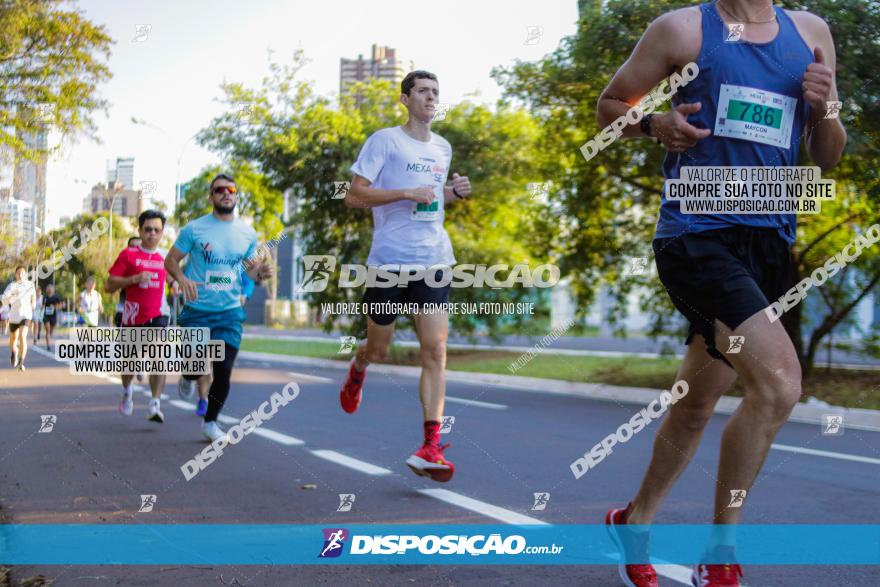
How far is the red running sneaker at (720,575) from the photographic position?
270cm

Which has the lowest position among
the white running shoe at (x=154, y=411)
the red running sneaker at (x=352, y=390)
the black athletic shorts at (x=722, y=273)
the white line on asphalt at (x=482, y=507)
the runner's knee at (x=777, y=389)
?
the white running shoe at (x=154, y=411)

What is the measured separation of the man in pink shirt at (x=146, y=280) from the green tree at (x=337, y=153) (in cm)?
1069

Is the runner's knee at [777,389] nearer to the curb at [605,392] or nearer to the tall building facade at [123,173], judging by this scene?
the curb at [605,392]

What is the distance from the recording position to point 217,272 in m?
6.99

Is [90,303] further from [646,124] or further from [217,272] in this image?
[646,124]

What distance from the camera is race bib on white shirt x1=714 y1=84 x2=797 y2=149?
9.59 feet

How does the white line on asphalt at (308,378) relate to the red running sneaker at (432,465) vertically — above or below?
below

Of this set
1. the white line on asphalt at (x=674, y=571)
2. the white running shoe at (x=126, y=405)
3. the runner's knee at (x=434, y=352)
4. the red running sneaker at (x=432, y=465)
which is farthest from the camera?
the white running shoe at (x=126, y=405)

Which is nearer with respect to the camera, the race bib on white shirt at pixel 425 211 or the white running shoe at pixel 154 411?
the race bib on white shirt at pixel 425 211

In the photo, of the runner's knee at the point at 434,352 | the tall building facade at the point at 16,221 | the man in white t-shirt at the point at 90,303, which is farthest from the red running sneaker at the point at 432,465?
the man in white t-shirt at the point at 90,303

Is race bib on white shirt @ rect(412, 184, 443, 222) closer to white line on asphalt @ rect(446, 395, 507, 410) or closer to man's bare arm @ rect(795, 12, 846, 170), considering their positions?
man's bare arm @ rect(795, 12, 846, 170)

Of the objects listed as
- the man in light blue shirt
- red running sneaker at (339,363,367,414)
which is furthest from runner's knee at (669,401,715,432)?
the man in light blue shirt

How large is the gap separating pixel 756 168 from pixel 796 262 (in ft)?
35.0

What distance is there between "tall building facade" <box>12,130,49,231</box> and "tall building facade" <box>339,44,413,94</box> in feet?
10.1
